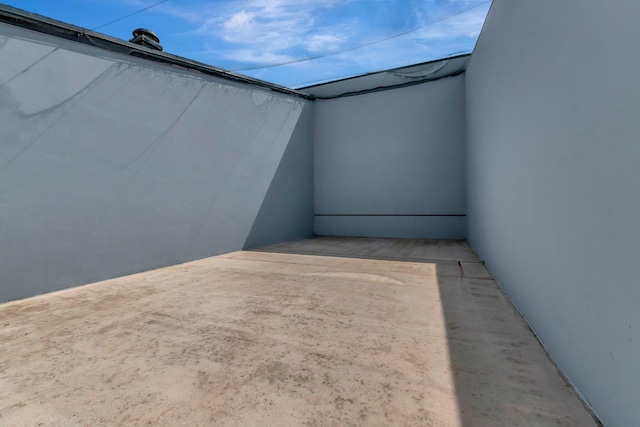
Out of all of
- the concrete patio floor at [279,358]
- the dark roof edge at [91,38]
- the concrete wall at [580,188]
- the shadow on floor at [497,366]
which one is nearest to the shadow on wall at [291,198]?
the dark roof edge at [91,38]

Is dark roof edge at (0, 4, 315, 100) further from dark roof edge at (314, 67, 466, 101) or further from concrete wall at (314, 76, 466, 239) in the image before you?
concrete wall at (314, 76, 466, 239)

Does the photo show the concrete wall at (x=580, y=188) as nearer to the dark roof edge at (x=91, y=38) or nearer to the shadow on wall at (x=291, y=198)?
the dark roof edge at (x=91, y=38)

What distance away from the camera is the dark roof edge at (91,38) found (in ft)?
7.66

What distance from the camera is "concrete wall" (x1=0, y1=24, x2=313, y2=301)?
7.75 ft

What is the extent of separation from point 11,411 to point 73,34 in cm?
318

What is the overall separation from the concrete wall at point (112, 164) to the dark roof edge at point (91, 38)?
67mm

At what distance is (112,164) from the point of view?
295 cm

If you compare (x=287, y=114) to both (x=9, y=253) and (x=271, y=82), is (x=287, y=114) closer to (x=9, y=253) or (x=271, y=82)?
(x=271, y=82)

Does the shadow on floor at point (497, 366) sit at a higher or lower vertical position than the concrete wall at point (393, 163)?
lower

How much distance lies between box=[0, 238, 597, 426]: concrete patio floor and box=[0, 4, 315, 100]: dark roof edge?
237 centimetres

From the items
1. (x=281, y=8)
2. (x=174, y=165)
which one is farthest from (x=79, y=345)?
(x=281, y=8)

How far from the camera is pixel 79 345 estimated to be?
1583mm

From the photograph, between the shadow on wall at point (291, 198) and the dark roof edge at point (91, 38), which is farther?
the shadow on wall at point (291, 198)

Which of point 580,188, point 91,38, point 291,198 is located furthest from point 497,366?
point 291,198
